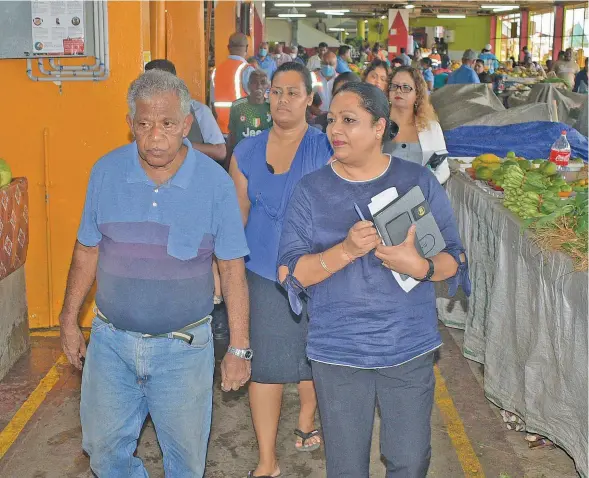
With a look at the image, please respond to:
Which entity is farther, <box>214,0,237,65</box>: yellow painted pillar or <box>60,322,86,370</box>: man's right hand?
<box>214,0,237,65</box>: yellow painted pillar

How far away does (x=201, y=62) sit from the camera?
12.0 metres

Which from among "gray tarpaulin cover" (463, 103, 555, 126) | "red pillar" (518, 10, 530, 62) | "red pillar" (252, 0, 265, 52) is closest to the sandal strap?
"gray tarpaulin cover" (463, 103, 555, 126)

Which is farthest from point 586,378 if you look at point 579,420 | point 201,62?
point 201,62

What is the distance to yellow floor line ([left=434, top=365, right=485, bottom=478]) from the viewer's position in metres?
4.93

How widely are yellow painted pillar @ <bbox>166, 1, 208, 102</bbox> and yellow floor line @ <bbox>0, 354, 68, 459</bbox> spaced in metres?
6.22

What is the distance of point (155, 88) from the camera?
346cm

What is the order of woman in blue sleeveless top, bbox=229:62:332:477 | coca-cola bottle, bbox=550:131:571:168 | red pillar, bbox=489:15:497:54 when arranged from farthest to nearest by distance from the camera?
red pillar, bbox=489:15:497:54, coca-cola bottle, bbox=550:131:571:168, woman in blue sleeveless top, bbox=229:62:332:477

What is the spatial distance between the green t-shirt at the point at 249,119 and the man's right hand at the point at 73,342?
3.99 metres

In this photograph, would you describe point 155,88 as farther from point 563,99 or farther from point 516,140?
point 563,99

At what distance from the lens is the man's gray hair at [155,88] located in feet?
11.3

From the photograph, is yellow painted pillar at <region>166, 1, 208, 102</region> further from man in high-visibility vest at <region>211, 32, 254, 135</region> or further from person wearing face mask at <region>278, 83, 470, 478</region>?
person wearing face mask at <region>278, 83, 470, 478</region>

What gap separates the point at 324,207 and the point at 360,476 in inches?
43.0

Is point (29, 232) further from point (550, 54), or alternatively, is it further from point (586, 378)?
point (550, 54)

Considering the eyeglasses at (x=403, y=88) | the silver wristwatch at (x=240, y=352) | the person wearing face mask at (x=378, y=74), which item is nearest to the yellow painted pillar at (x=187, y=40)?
the person wearing face mask at (x=378, y=74)
